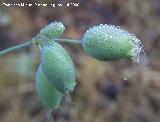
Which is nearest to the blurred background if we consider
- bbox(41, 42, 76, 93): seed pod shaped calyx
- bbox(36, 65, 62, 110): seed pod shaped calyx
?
bbox(36, 65, 62, 110): seed pod shaped calyx

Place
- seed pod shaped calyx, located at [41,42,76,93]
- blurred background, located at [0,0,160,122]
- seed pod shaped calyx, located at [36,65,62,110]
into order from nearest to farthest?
seed pod shaped calyx, located at [41,42,76,93], seed pod shaped calyx, located at [36,65,62,110], blurred background, located at [0,0,160,122]

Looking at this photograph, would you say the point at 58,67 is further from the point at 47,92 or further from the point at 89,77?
the point at 89,77

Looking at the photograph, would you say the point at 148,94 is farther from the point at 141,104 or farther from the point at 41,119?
the point at 41,119

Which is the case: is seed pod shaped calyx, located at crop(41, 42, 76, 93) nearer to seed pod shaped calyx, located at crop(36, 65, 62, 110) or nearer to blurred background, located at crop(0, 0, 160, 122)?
seed pod shaped calyx, located at crop(36, 65, 62, 110)

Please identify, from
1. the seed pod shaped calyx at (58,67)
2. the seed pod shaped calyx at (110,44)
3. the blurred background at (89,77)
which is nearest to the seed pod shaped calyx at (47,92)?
the seed pod shaped calyx at (58,67)

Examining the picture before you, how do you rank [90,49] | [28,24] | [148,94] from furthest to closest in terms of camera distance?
[28,24], [148,94], [90,49]

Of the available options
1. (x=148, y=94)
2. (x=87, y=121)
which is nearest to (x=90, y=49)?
(x=87, y=121)
